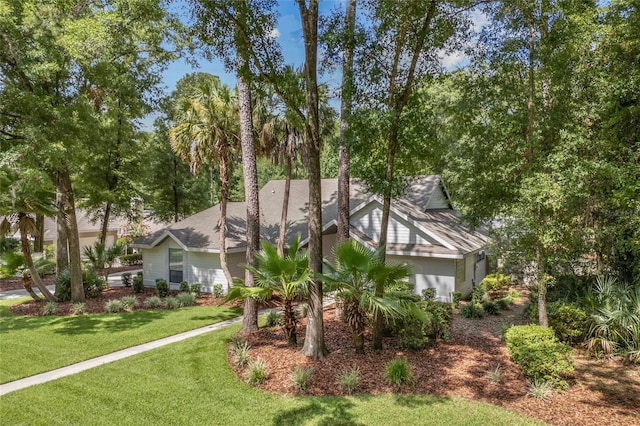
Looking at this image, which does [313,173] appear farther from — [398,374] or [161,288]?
[161,288]

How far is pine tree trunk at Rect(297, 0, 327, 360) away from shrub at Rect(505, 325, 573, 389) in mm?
4234

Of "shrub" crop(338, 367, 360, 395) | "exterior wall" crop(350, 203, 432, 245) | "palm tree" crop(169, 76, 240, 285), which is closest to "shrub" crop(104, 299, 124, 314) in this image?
"palm tree" crop(169, 76, 240, 285)

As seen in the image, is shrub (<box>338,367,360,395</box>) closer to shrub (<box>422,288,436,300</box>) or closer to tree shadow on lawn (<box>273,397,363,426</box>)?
tree shadow on lawn (<box>273,397,363,426</box>)

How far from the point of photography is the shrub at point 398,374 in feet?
24.7

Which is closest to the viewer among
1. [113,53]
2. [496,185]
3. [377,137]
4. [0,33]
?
[377,137]

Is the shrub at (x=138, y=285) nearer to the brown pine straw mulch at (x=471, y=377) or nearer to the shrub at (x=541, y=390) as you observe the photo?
the brown pine straw mulch at (x=471, y=377)

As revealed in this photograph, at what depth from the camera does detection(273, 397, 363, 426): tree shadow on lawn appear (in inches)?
248

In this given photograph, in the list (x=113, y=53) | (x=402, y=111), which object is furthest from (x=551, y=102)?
(x=113, y=53)

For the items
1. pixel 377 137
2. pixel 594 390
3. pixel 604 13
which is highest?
pixel 604 13

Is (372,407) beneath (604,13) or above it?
beneath

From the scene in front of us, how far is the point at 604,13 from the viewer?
28.3 ft

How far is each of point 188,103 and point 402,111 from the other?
34.9ft

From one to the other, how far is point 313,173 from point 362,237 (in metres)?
8.73

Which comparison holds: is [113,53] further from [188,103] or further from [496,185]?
[496,185]
